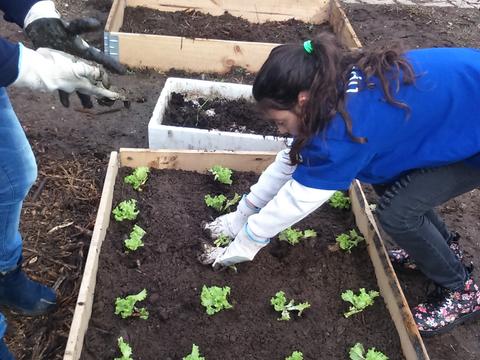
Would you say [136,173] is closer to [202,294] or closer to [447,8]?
[202,294]

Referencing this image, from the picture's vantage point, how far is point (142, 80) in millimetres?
4812

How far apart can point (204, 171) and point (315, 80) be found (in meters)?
1.66

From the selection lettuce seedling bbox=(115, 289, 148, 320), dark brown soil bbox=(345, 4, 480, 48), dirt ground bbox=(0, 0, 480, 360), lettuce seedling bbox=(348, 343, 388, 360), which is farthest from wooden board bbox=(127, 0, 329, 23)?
lettuce seedling bbox=(348, 343, 388, 360)

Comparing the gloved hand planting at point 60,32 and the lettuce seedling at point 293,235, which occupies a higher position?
the gloved hand planting at point 60,32

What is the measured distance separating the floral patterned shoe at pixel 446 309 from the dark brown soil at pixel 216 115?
5.71 ft

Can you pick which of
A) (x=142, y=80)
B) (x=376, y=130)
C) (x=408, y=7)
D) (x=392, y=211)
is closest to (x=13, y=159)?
Answer: (x=376, y=130)

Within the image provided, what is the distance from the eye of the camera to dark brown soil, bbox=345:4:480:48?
6.04m

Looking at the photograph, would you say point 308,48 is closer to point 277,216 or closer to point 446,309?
point 277,216

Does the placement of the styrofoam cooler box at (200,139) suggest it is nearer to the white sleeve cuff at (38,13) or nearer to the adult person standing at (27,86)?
the adult person standing at (27,86)

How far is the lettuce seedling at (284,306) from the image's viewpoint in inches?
105

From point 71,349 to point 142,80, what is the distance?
3136mm

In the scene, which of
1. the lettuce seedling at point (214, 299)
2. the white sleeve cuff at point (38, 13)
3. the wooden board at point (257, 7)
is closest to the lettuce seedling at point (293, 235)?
the lettuce seedling at point (214, 299)

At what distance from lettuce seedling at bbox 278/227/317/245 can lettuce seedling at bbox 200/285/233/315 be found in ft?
1.80

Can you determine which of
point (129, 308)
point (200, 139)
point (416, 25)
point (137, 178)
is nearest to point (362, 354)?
point (129, 308)
